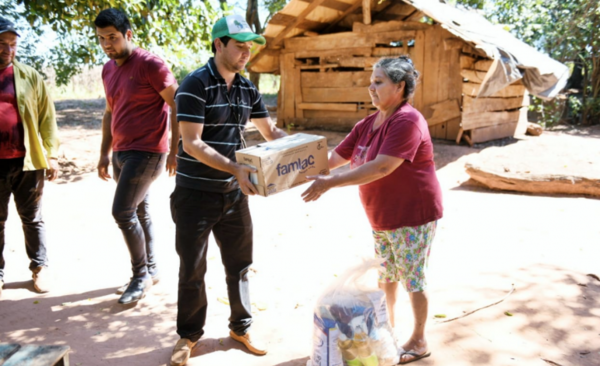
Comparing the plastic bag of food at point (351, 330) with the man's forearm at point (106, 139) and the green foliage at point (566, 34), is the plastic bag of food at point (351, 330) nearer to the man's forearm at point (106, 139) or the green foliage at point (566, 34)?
the man's forearm at point (106, 139)

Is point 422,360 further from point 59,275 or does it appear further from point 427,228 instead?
point 59,275

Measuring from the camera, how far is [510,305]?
144 inches

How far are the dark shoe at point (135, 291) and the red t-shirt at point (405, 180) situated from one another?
7.02 feet

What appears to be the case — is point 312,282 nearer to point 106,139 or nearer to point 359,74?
point 106,139

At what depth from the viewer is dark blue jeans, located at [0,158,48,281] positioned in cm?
409

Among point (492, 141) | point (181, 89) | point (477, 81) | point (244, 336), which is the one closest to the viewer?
point (181, 89)

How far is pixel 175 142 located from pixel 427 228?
1.99 meters

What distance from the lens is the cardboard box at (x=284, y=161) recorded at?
2637mm

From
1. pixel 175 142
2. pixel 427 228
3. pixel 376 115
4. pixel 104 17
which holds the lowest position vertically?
pixel 427 228

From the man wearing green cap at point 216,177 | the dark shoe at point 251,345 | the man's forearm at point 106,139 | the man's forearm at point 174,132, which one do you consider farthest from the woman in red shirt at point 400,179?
the man's forearm at point 106,139

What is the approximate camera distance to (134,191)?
3.71 m

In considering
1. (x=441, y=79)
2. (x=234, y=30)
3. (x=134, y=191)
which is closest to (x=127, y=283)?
(x=134, y=191)

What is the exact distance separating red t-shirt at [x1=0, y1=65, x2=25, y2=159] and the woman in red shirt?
2.75m

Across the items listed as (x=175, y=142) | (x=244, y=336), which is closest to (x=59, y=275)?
(x=175, y=142)
